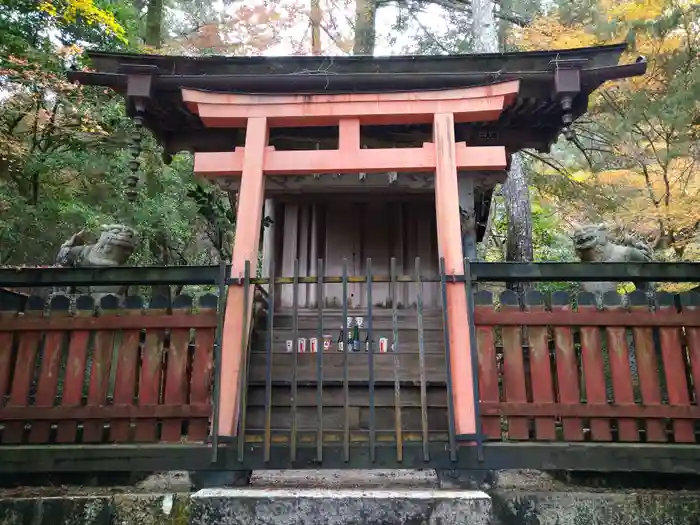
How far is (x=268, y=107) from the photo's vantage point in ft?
16.0

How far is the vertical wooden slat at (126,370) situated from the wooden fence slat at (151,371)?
0.24 ft

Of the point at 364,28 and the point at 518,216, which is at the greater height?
the point at 364,28

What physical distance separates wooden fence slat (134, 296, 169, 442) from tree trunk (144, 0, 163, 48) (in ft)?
38.7

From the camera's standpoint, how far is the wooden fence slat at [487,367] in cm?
400

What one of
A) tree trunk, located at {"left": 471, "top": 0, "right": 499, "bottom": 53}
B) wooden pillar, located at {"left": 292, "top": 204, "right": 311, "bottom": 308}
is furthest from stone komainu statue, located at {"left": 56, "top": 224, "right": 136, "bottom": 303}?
tree trunk, located at {"left": 471, "top": 0, "right": 499, "bottom": 53}

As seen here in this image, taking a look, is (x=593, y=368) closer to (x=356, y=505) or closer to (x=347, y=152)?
(x=356, y=505)

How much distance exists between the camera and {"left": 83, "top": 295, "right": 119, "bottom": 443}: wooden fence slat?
4.05 meters

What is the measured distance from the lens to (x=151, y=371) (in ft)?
13.6

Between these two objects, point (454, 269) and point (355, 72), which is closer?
point (454, 269)

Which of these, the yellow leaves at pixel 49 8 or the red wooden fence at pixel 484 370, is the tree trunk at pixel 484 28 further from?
the red wooden fence at pixel 484 370

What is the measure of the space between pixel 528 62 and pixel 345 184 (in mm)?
2695

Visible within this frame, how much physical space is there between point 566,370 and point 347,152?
2.66m

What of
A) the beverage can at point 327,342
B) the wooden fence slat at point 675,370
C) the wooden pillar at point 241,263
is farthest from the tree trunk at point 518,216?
the wooden pillar at point 241,263

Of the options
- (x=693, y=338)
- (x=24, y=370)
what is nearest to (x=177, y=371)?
(x=24, y=370)
